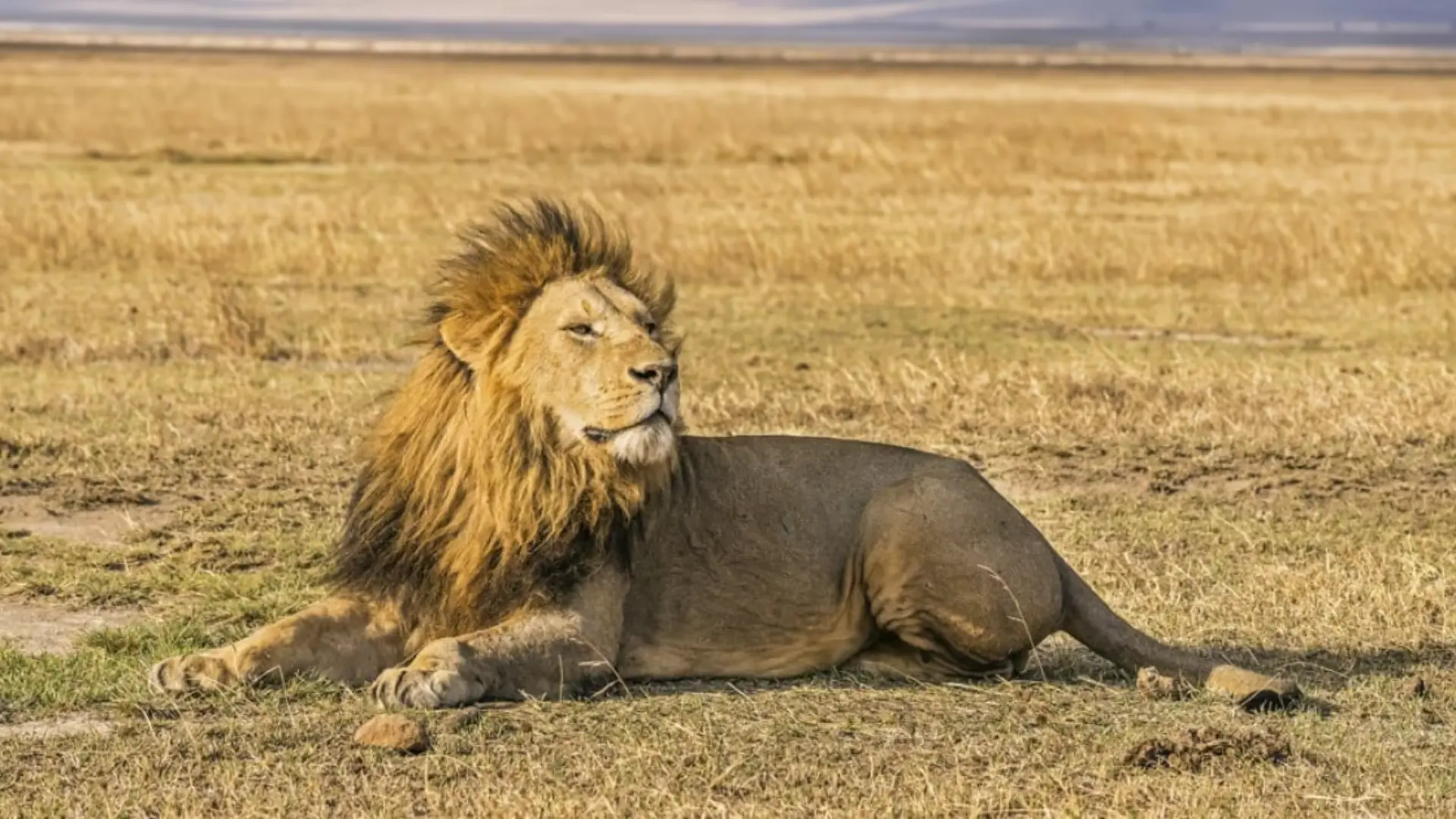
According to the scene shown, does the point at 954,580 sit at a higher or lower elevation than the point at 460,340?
Result: lower

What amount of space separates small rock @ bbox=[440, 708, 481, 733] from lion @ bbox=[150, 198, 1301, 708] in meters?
0.08

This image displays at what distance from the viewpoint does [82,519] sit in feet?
27.2

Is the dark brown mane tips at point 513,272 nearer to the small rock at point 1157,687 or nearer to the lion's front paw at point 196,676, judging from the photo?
the lion's front paw at point 196,676

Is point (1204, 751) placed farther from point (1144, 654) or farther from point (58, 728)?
point (58, 728)

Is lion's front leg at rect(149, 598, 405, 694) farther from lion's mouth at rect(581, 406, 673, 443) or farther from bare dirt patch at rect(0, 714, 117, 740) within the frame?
lion's mouth at rect(581, 406, 673, 443)

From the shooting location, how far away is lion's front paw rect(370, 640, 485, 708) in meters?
5.43

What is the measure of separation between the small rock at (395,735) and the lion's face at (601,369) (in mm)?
871

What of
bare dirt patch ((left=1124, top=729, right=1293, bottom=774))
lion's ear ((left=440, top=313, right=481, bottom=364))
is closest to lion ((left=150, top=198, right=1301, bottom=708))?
lion's ear ((left=440, top=313, right=481, bottom=364))

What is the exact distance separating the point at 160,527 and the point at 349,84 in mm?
53605

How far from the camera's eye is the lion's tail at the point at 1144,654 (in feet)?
19.2

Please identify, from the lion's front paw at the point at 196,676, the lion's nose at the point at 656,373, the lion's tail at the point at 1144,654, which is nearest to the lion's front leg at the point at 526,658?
the lion's front paw at the point at 196,676

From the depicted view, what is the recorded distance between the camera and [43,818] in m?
4.67

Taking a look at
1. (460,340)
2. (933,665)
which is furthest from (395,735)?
(933,665)

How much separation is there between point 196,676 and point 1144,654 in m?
2.54
